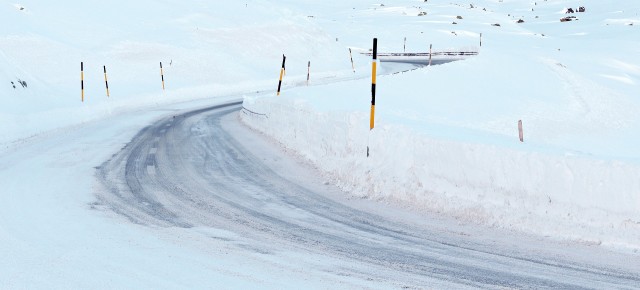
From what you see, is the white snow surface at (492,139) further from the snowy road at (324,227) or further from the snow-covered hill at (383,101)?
the snowy road at (324,227)

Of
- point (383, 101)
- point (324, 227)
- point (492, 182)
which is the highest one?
point (492, 182)

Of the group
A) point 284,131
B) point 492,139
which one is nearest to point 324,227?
point 492,139

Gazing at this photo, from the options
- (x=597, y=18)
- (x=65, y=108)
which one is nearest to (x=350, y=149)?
(x=65, y=108)

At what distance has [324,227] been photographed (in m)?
7.46

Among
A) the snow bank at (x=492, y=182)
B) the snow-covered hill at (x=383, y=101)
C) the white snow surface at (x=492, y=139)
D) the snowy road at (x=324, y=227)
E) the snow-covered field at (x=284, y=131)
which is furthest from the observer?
the snow-covered hill at (x=383, y=101)

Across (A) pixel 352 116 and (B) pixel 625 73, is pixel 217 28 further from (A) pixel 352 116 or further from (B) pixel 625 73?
(A) pixel 352 116

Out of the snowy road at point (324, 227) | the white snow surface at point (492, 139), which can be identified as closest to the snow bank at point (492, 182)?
the white snow surface at point (492, 139)

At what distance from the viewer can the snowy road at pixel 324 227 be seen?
5848 millimetres

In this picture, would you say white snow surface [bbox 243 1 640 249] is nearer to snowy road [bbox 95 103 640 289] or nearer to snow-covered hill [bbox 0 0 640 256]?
snow-covered hill [bbox 0 0 640 256]

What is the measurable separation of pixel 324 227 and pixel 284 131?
6.95 m

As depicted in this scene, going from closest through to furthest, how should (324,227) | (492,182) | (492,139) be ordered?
(324,227) → (492,182) → (492,139)

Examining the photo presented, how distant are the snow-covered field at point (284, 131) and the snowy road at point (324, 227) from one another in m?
0.23

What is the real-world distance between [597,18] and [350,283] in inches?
3234

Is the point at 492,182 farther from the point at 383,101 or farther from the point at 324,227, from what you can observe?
the point at 383,101
